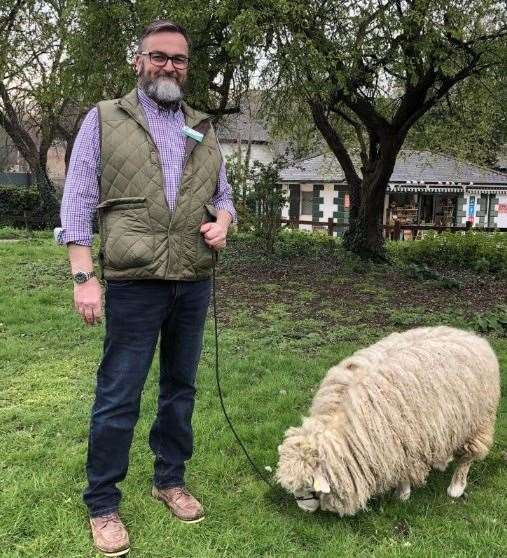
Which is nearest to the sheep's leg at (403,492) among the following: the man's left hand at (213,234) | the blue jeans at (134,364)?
the blue jeans at (134,364)

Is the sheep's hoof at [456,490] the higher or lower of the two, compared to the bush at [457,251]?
lower

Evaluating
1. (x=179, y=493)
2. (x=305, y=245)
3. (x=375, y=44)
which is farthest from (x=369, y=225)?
(x=179, y=493)

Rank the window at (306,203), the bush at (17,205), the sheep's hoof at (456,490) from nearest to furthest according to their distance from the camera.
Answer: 1. the sheep's hoof at (456,490)
2. the bush at (17,205)
3. the window at (306,203)

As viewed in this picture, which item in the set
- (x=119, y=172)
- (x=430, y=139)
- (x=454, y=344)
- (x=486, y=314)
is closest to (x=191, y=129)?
(x=119, y=172)

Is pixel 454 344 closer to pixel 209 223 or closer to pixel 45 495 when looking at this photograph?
pixel 209 223

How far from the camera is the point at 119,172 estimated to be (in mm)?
2693

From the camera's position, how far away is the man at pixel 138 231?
2.71m

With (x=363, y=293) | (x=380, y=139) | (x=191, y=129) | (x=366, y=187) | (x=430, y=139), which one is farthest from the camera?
(x=430, y=139)

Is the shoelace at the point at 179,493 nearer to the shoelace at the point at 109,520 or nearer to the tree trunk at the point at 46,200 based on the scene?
the shoelace at the point at 109,520

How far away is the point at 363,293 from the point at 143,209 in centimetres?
756

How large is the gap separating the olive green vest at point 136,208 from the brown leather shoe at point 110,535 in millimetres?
1253

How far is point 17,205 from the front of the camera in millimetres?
22812

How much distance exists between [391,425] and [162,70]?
2.16 meters

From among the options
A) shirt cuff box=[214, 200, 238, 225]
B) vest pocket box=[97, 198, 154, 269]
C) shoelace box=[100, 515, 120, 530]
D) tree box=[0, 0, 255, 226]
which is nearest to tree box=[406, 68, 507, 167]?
tree box=[0, 0, 255, 226]
